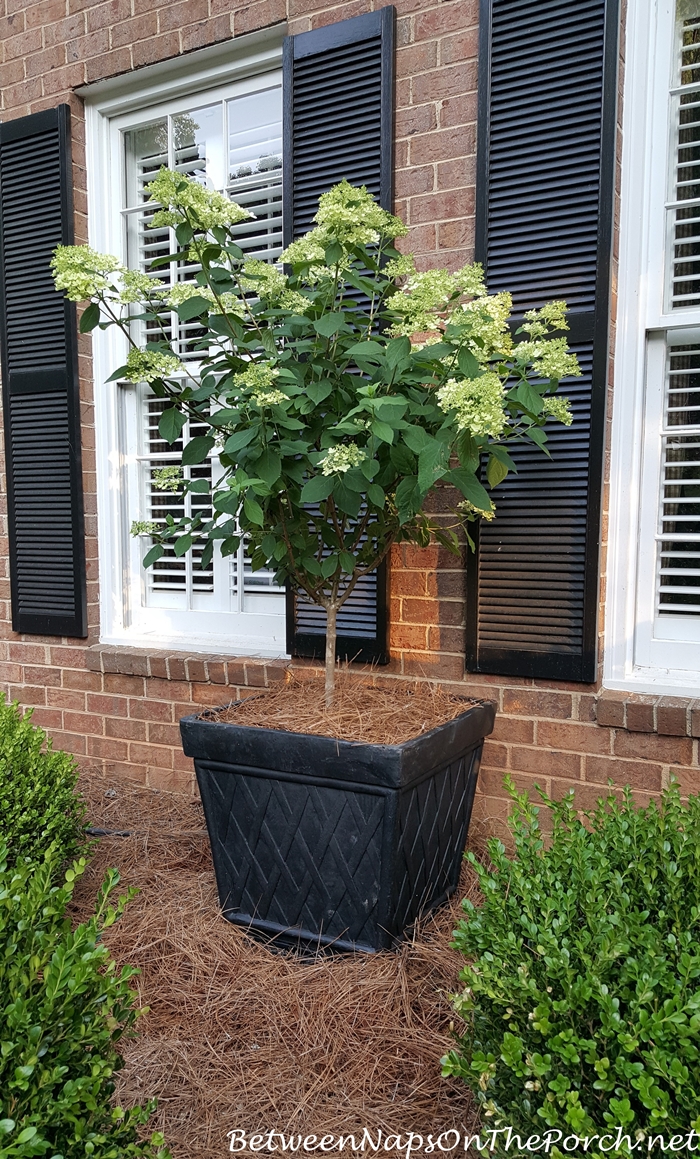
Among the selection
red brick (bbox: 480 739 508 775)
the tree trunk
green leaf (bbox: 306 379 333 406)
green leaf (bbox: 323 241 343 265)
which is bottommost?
red brick (bbox: 480 739 508 775)

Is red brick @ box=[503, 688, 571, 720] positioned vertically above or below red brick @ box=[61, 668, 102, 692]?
above

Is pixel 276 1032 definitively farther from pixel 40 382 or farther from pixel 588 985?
pixel 40 382

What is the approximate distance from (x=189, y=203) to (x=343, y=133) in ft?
3.40

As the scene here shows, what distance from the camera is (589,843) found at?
1.46m

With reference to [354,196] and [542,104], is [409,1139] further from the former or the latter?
[542,104]

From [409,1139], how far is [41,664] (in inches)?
109

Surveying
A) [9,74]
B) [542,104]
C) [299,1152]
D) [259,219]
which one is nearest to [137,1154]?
[299,1152]

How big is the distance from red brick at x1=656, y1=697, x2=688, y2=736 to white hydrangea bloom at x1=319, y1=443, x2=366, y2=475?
1.15 meters

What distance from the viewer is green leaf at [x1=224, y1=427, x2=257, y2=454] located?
1.92m

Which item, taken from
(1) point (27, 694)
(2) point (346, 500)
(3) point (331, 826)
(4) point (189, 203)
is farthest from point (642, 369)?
(1) point (27, 694)

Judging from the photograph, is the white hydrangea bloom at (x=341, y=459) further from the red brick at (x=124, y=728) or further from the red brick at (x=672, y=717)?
the red brick at (x=124, y=728)

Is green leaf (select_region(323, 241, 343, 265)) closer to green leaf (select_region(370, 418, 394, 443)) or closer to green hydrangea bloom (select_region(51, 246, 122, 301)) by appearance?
green leaf (select_region(370, 418, 394, 443))

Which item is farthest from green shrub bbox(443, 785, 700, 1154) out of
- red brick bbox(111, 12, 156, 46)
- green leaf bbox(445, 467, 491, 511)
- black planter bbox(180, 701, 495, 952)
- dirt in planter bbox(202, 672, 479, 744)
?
red brick bbox(111, 12, 156, 46)

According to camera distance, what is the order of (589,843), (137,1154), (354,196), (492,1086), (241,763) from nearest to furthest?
1. (137,1154)
2. (492,1086)
3. (589,843)
4. (354,196)
5. (241,763)
